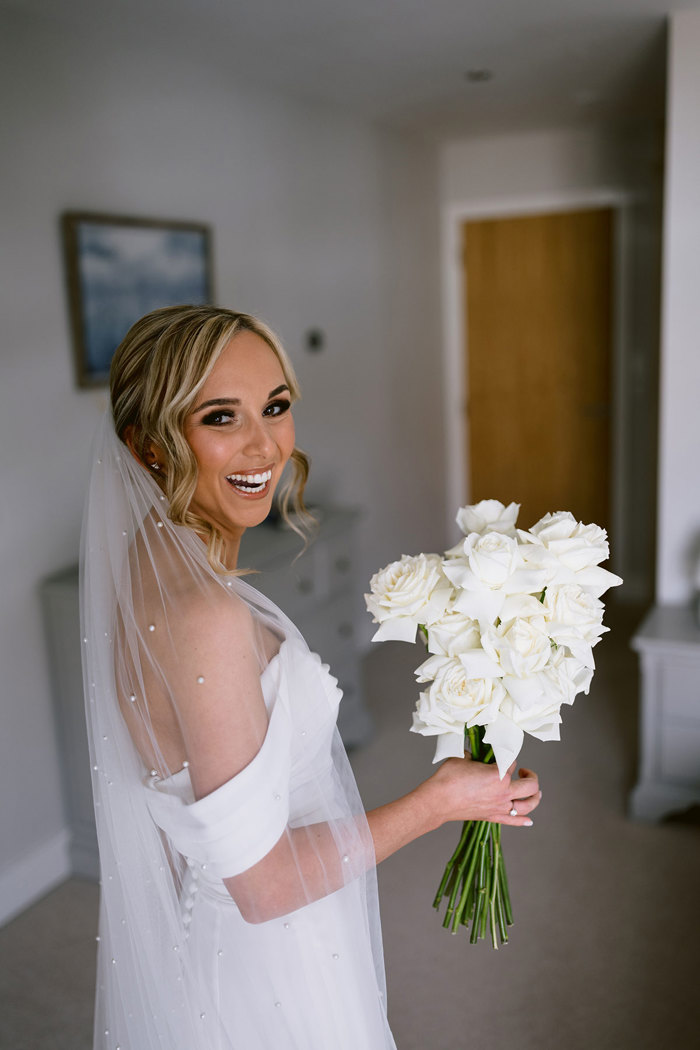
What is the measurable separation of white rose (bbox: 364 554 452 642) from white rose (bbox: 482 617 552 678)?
0.08 meters

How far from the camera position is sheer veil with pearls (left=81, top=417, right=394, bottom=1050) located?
1.17m

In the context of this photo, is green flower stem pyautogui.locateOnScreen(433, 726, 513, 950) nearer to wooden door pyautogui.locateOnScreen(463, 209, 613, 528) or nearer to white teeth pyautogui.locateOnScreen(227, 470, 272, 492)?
white teeth pyautogui.locateOnScreen(227, 470, 272, 492)

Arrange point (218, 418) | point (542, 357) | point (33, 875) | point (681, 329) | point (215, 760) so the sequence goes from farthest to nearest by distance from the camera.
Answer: point (542, 357) → point (681, 329) → point (33, 875) → point (218, 418) → point (215, 760)

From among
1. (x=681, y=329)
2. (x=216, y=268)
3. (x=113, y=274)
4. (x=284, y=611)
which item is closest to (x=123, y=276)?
(x=113, y=274)

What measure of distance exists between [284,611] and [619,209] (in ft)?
11.6

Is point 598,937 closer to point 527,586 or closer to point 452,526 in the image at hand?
point 527,586

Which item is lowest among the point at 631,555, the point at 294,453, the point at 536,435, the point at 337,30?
the point at 631,555

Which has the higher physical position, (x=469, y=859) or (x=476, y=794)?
(x=476, y=794)

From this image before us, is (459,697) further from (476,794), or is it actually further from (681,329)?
(681,329)

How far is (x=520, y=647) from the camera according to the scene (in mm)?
1145

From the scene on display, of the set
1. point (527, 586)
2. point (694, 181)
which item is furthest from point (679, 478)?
point (527, 586)

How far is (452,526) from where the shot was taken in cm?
623

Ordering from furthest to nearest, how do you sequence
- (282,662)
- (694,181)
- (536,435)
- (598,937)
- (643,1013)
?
1. (536,435)
2. (694,181)
3. (598,937)
4. (643,1013)
5. (282,662)

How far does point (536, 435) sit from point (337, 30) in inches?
127
